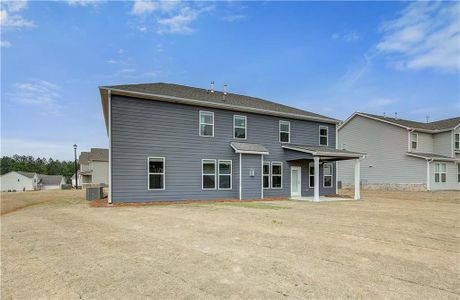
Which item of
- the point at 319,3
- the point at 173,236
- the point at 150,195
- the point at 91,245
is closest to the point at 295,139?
the point at 319,3

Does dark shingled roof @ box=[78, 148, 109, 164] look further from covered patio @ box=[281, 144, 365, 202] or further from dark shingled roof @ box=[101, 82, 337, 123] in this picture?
covered patio @ box=[281, 144, 365, 202]

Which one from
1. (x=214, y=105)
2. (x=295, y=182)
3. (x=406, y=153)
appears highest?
(x=214, y=105)

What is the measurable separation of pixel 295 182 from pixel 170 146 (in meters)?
8.98

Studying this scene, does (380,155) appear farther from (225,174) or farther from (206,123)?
(206,123)

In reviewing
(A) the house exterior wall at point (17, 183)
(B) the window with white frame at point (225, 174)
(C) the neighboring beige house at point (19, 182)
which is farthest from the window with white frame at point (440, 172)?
(A) the house exterior wall at point (17, 183)

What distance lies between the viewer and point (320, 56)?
69.5 ft

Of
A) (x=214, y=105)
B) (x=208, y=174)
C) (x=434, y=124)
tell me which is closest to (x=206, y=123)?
(x=214, y=105)

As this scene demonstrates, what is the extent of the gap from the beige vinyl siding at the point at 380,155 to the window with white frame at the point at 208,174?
1865cm

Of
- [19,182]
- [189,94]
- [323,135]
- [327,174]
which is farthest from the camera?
[19,182]

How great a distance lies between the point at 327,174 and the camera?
71.7 feet

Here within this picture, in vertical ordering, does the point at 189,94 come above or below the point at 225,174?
above

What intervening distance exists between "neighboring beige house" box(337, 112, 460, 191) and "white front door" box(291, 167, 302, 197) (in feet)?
40.0

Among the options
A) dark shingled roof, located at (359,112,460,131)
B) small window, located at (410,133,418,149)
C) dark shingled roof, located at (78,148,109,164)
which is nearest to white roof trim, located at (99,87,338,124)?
small window, located at (410,133,418,149)

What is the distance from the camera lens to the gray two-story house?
49.1 feet
